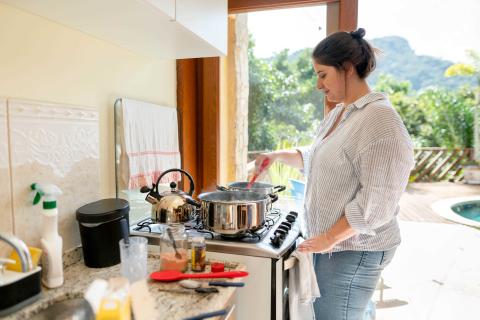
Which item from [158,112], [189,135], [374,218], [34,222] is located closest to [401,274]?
[374,218]

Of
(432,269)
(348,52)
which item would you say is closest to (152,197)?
(348,52)

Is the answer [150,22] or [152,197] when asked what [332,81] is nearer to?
[150,22]

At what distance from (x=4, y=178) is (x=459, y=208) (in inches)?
134

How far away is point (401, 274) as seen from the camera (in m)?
2.54

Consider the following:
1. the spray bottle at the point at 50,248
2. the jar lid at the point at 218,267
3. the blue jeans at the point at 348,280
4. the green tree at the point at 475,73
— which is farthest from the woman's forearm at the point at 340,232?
the green tree at the point at 475,73

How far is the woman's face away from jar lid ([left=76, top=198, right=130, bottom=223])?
92cm

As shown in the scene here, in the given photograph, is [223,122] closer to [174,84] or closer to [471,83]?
[174,84]

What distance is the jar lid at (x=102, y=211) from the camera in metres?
1.07

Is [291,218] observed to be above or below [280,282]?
above

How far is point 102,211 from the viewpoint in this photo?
3.63ft

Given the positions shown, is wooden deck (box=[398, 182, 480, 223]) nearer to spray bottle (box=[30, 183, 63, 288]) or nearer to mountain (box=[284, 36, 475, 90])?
mountain (box=[284, 36, 475, 90])

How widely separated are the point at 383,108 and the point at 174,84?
4.10ft

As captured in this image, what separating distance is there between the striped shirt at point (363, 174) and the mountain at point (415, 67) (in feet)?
5.96

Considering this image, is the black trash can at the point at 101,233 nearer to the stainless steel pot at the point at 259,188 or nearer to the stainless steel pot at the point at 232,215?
the stainless steel pot at the point at 232,215
